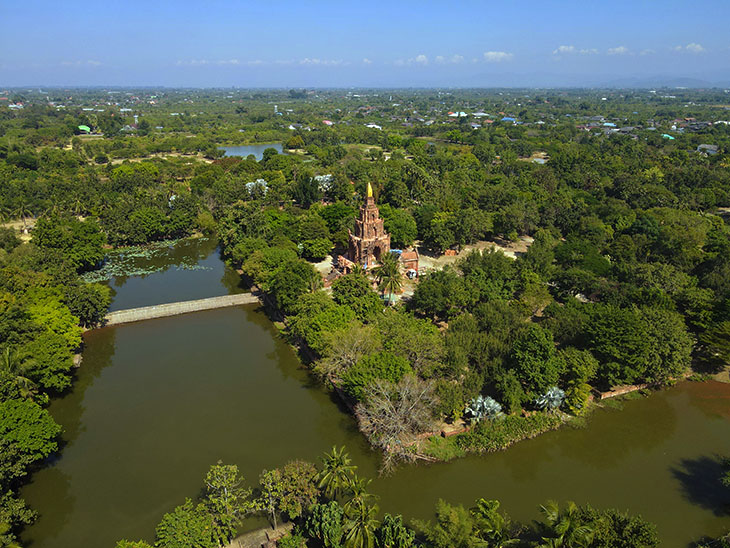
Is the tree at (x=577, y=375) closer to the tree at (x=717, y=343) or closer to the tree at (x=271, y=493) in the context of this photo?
the tree at (x=717, y=343)

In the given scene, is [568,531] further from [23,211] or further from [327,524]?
[23,211]

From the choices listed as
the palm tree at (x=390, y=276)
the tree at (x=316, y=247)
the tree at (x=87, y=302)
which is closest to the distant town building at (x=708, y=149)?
the tree at (x=316, y=247)

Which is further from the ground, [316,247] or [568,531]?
[316,247]

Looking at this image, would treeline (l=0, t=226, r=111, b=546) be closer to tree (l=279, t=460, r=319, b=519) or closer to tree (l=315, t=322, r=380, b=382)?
tree (l=279, t=460, r=319, b=519)

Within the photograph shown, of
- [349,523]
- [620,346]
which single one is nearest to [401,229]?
[620,346]

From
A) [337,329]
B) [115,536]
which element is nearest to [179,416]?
[115,536]

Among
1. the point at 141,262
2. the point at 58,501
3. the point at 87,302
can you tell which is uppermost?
the point at 87,302

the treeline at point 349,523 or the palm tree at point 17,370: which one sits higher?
the palm tree at point 17,370
